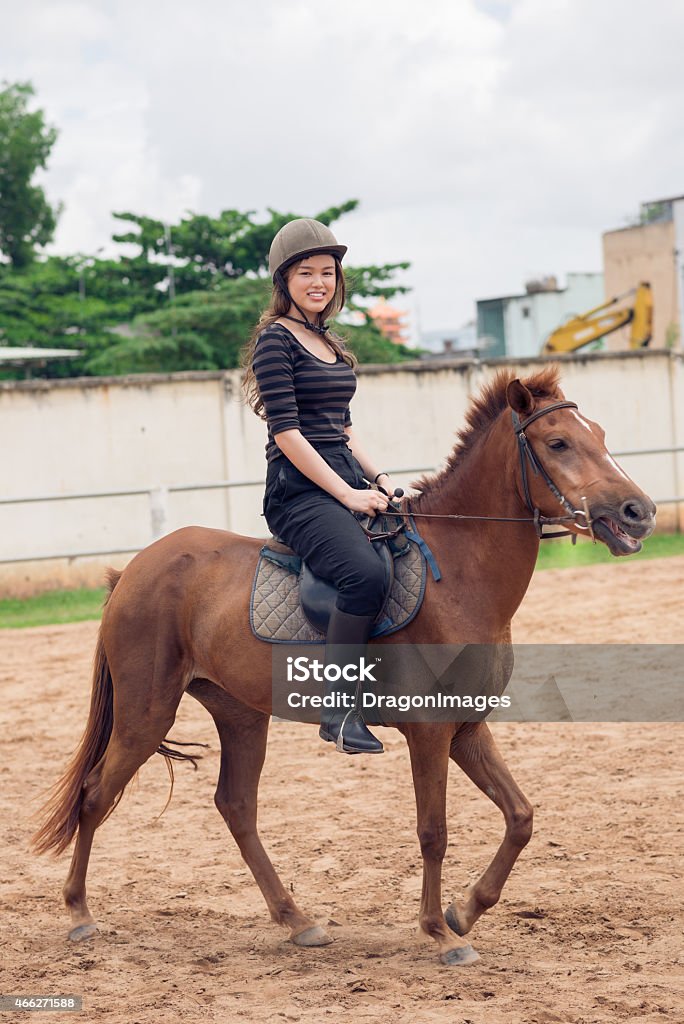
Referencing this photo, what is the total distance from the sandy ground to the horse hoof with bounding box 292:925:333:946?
45 millimetres

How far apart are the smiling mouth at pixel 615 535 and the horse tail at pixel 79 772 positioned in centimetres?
212

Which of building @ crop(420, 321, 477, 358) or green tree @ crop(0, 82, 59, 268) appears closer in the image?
green tree @ crop(0, 82, 59, 268)

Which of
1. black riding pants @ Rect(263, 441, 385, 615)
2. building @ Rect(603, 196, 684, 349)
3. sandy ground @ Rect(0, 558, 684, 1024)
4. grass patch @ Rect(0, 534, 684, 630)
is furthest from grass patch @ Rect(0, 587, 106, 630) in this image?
building @ Rect(603, 196, 684, 349)

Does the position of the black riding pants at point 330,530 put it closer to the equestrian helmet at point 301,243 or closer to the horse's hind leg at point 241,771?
the equestrian helmet at point 301,243

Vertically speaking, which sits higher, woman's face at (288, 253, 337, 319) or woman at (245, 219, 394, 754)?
woman's face at (288, 253, 337, 319)

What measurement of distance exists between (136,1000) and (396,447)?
1370 centimetres

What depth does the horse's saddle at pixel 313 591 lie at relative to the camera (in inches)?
160

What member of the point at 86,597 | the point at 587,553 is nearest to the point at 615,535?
the point at 86,597

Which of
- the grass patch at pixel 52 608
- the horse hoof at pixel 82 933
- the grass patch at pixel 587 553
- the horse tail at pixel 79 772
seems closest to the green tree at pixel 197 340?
the grass patch at pixel 587 553

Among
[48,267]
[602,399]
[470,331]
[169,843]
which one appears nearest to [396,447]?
[602,399]

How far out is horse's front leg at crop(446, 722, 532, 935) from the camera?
13.4 feet

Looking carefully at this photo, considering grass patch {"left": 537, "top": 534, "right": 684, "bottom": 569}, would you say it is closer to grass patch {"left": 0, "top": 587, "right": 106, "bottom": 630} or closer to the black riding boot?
grass patch {"left": 0, "top": 587, "right": 106, "bottom": 630}

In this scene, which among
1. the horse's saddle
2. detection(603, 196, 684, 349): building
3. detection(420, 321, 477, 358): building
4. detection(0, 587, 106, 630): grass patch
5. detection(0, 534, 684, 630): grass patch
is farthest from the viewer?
detection(420, 321, 477, 358): building

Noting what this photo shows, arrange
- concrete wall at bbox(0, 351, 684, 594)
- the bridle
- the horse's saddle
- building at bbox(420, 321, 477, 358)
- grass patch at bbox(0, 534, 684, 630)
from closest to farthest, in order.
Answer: the bridle, the horse's saddle, grass patch at bbox(0, 534, 684, 630), concrete wall at bbox(0, 351, 684, 594), building at bbox(420, 321, 477, 358)
